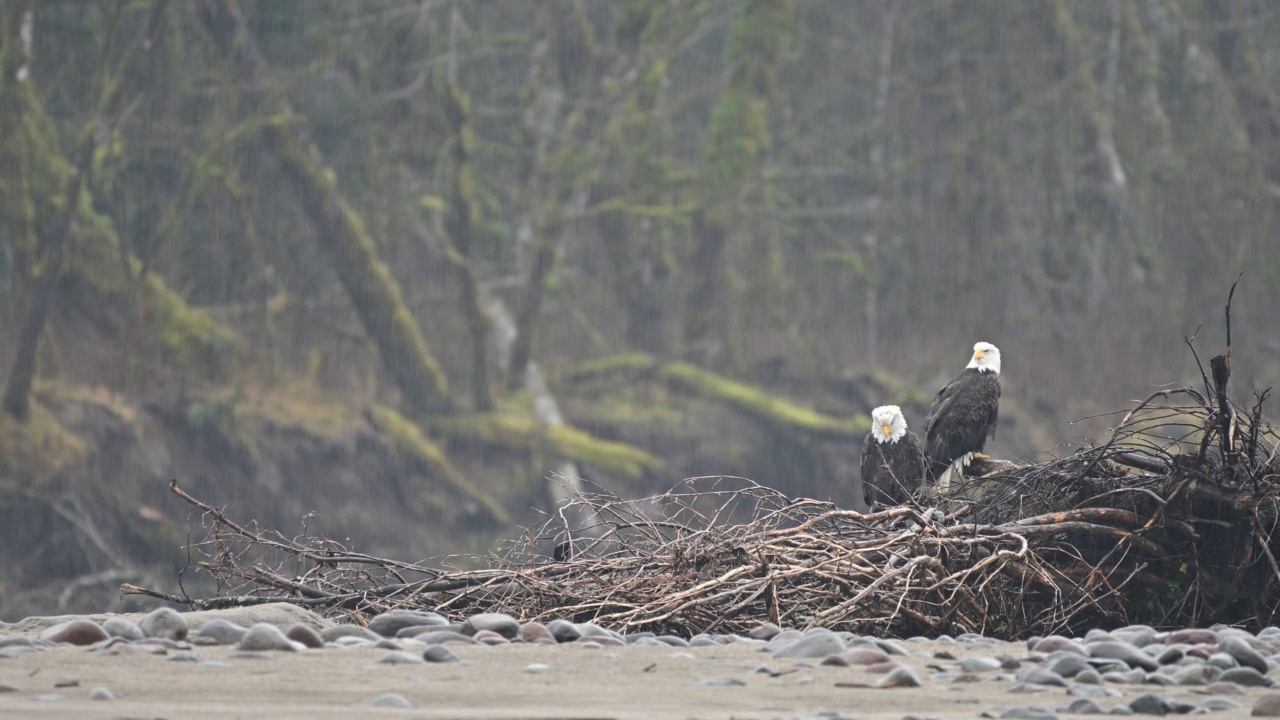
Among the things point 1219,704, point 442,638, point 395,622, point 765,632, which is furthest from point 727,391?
point 1219,704

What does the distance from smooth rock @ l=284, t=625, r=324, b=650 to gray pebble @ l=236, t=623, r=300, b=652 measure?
88 mm

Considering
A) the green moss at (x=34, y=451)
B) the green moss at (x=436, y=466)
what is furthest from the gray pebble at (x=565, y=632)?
the green moss at (x=436, y=466)

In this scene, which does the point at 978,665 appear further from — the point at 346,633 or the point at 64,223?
the point at 64,223

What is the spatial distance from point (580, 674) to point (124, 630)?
1142 mm

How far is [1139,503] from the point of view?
5406 millimetres

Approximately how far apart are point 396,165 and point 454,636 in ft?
50.9

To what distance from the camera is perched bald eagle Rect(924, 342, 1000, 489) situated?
7879mm

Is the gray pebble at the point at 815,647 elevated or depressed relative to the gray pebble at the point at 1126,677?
elevated

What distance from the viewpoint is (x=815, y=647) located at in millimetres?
3799

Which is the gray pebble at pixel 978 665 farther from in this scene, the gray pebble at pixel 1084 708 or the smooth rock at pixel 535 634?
the smooth rock at pixel 535 634

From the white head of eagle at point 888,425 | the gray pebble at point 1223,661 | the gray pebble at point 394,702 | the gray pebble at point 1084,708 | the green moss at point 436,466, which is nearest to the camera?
the gray pebble at point 394,702

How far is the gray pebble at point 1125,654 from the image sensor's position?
374 centimetres

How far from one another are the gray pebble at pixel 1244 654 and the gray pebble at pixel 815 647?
34.2 inches

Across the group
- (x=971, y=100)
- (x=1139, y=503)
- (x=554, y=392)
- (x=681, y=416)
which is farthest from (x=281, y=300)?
(x=1139, y=503)
